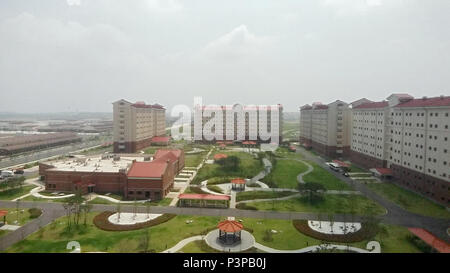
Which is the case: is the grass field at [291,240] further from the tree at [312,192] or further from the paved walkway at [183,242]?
the tree at [312,192]

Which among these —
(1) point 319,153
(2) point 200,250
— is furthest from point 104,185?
(1) point 319,153

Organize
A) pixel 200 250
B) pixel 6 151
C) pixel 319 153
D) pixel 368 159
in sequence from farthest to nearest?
pixel 319 153
pixel 6 151
pixel 368 159
pixel 200 250

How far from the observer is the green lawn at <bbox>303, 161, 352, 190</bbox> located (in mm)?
49378

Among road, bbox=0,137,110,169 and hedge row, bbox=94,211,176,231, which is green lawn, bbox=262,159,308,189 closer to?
hedge row, bbox=94,211,176,231

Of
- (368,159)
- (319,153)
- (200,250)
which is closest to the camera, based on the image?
(200,250)

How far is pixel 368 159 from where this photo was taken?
63219 mm

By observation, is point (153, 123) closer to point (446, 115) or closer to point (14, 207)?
point (14, 207)

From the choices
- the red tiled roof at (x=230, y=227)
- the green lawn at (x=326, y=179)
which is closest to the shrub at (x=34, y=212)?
the red tiled roof at (x=230, y=227)

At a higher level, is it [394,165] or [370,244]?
[394,165]

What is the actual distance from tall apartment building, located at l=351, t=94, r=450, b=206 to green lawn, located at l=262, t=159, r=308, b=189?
1420 centimetres

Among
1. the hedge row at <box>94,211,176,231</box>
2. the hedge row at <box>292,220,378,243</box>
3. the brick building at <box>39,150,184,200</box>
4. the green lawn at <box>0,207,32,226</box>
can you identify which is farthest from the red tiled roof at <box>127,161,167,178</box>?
the hedge row at <box>292,220,378,243</box>

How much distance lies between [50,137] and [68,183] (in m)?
64.5

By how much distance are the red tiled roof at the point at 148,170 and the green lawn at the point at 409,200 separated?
32667mm

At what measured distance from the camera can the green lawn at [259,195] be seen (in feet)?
142
